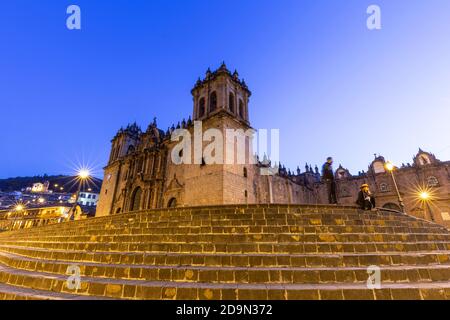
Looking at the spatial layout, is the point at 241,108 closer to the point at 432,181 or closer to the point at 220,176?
the point at 220,176

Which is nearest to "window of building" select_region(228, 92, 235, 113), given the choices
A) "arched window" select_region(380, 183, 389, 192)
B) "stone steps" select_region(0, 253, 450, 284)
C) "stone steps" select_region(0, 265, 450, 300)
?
"stone steps" select_region(0, 253, 450, 284)

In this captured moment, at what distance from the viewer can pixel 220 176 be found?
18609 millimetres

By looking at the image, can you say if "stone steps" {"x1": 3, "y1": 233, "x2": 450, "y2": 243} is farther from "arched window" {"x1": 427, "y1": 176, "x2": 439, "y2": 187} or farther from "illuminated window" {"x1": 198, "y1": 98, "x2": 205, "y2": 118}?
"arched window" {"x1": 427, "y1": 176, "x2": 439, "y2": 187}

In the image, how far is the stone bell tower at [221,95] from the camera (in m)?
23.5

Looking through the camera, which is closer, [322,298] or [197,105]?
[322,298]

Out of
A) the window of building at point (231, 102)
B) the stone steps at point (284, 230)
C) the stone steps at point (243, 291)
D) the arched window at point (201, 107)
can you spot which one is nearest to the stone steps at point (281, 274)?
the stone steps at point (243, 291)

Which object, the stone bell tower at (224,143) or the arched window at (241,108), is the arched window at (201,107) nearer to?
the stone bell tower at (224,143)

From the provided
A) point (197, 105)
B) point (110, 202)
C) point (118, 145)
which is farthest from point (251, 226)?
point (118, 145)

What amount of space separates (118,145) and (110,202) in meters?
10.8

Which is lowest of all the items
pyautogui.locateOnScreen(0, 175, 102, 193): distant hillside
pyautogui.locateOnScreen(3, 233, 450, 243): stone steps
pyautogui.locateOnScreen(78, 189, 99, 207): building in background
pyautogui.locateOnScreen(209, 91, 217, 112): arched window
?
pyautogui.locateOnScreen(3, 233, 450, 243): stone steps

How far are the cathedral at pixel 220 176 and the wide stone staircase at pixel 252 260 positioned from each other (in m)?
10.9

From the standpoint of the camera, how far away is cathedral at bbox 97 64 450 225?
66.2 feet
